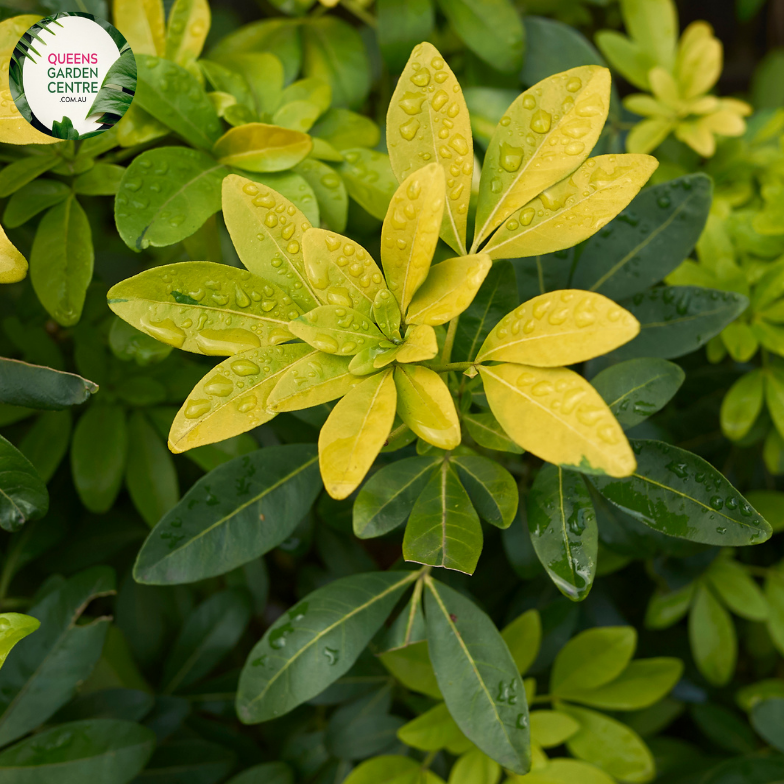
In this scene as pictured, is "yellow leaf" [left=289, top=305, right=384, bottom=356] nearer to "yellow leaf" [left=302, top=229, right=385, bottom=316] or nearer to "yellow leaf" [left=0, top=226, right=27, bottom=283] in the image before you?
"yellow leaf" [left=302, top=229, right=385, bottom=316]

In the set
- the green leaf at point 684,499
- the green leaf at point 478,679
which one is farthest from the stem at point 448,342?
the green leaf at point 478,679

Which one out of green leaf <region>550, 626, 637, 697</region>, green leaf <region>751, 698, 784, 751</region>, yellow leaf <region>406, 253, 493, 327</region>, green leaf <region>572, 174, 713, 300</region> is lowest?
green leaf <region>751, 698, 784, 751</region>

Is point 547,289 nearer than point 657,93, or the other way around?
point 547,289

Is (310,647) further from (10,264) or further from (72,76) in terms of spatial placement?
(72,76)

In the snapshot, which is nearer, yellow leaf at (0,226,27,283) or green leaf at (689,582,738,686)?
yellow leaf at (0,226,27,283)

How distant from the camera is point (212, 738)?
1117 millimetres

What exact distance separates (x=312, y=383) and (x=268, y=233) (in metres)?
0.17

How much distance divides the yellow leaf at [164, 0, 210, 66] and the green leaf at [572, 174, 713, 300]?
2.12 ft

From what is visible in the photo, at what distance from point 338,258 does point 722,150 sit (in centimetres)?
99

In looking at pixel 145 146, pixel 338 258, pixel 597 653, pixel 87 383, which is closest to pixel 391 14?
pixel 145 146

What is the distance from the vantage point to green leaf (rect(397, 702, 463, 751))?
0.92 m

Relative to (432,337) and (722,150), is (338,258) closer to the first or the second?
(432,337)

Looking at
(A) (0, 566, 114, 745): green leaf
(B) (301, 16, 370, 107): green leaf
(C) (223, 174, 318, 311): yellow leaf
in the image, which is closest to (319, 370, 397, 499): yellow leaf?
(C) (223, 174, 318, 311): yellow leaf

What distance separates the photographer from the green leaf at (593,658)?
997 millimetres
